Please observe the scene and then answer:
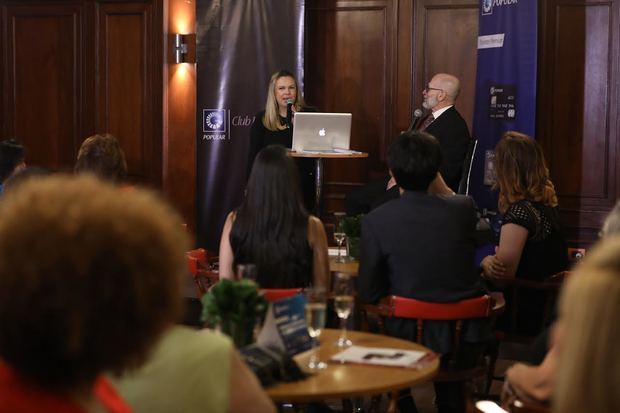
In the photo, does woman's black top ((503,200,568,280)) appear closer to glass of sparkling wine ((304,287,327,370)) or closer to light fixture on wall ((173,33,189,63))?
glass of sparkling wine ((304,287,327,370))

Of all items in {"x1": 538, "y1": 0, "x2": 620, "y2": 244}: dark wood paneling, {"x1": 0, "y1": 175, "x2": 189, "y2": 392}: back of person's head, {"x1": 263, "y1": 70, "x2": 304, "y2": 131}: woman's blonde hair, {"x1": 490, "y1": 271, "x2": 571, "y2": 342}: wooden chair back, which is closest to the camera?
{"x1": 0, "y1": 175, "x2": 189, "y2": 392}: back of person's head

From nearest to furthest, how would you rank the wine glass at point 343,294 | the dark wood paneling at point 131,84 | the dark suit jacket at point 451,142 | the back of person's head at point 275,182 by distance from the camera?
1. the wine glass at point 343,294
2. the back of person's head at point 275,182
3. the dark suit jacket at point 451,142
4. the dark wood paneling at point 131,84

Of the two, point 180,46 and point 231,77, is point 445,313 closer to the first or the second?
point 231,77

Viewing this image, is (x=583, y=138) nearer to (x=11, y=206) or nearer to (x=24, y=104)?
(x=24, y=104)

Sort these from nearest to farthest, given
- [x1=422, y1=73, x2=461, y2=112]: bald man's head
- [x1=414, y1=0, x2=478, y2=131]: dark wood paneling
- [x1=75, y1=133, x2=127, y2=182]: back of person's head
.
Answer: [x1=75, y1=133, x2=127, y2=182]: back of person's head < [x1=422, y1=73, x2=461, y2=112]: bald man's head < [x1=414, y1=0, x2=478, y2=131]: dark wood paneling

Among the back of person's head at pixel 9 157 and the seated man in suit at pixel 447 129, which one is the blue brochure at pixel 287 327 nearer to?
the back of person's head at pixel 9 157

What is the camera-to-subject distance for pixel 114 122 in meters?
10.2

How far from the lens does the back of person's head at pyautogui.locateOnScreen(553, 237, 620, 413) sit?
1307 mm

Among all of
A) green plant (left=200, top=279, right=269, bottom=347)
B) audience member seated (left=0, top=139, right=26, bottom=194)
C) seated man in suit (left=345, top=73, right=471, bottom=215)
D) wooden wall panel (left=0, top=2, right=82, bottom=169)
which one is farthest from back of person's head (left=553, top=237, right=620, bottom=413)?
wooden wall panel (left=0, top=2, right=82, bottom=169)

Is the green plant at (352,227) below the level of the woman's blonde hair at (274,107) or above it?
below

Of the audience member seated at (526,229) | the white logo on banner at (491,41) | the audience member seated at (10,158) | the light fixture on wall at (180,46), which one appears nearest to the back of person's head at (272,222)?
the audience member seated at (526,229)

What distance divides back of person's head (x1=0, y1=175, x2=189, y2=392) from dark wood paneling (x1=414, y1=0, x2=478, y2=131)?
7.62 meters

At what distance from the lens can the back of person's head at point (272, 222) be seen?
4.22m

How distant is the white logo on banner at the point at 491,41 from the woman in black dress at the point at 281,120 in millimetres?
1464
